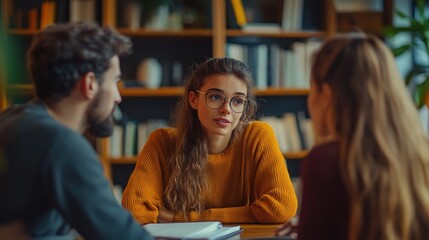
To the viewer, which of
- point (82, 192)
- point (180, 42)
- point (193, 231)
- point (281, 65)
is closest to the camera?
point (82, 192)

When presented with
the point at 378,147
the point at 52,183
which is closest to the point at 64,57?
the point at 52,183

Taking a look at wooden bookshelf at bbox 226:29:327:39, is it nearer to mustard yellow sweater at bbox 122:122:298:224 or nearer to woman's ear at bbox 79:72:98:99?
mustard yellow sweater at bbox 122:122:298:224

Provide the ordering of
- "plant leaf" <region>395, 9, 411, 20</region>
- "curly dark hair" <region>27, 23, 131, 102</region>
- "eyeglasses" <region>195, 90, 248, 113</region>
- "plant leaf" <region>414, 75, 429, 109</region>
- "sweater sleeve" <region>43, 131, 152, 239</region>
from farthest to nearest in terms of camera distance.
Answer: "plant leaf" <region>395, 9, 411, 20</region> → "plant leaf" <region>414, 75, 429, 109</region> → "eyeglasses" <region>195, 90, 248, 113</region> → "curly dark hair" <region>27, 23, 131, 102</region> → "sweater sleeve" <region>43, 131, 152, 239</region>

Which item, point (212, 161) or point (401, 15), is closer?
point (212, 161)

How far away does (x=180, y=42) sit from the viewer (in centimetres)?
434

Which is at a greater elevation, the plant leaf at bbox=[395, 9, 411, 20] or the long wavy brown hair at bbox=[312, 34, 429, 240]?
the plant leaf at bbox=[395, 9, 411, 20]

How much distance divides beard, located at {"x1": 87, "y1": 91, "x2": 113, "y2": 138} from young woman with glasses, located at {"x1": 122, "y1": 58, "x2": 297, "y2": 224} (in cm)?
62

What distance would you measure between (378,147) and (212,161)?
114 cm

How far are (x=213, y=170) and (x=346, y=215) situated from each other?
1.07 meters

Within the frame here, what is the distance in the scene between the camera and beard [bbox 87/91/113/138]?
153cm

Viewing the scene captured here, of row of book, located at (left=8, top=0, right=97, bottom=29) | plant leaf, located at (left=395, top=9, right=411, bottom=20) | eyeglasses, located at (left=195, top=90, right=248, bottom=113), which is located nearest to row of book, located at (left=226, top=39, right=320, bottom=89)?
plant leaf, located at (left=395, top=9, right=411, bottom=20)

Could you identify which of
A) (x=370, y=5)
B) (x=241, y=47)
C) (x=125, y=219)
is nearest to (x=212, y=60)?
(x=125, y=219)

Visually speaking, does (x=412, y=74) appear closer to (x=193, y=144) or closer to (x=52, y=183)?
(x=193, y=144)

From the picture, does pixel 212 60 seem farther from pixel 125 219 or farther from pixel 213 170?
pixel 125 219
